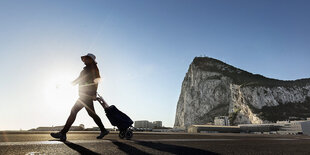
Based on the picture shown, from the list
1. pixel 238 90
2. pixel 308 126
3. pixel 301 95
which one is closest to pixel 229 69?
pixel 238 90

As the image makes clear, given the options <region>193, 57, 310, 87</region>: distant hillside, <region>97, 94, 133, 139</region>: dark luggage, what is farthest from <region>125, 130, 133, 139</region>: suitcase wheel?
<region>193, 57, 310, 87</region>: distant hillside

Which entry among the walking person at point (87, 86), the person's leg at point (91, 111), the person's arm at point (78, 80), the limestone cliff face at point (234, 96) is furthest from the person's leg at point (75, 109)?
the limestone cliff face at point (234, 96)

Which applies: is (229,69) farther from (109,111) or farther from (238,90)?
(109,111)

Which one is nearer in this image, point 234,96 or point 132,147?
point 132,147

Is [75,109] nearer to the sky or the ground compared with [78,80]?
nearer to the ground

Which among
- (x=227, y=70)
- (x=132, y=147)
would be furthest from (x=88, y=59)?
(x=227, y=70)

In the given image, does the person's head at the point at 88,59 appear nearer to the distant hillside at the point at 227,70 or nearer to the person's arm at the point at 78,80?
the person's arm at the point at 78,80

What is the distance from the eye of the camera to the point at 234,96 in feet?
278

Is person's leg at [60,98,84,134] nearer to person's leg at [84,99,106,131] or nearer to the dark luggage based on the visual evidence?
person's leg at [84,99,106,131]

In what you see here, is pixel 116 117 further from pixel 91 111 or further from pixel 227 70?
pixel 227 70

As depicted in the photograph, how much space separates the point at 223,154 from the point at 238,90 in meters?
88.2

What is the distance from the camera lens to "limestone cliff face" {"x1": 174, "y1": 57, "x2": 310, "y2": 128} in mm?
71688

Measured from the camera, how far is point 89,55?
4312 mm

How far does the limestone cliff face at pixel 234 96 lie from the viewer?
235 ft
